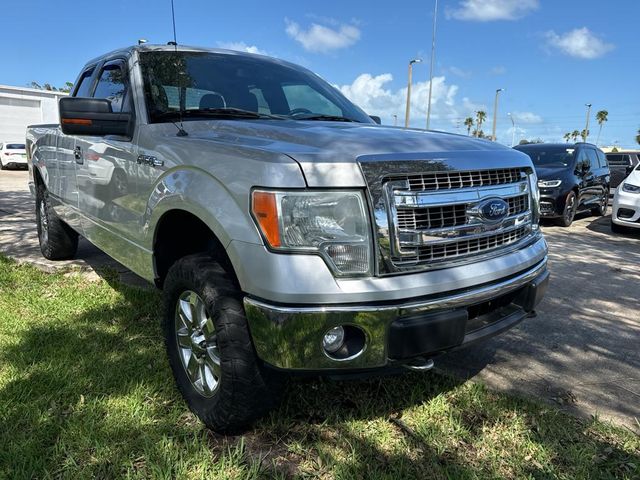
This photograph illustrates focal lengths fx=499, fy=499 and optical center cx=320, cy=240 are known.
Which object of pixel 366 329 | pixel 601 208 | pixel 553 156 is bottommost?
pixel 601 208

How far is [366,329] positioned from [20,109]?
1496 inches

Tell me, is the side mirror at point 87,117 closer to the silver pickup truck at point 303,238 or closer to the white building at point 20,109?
the silver pickup truck at point 303,238

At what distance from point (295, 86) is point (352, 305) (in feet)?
7.25

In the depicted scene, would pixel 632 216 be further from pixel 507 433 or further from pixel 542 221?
pixel 507 433

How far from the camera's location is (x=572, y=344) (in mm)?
3541

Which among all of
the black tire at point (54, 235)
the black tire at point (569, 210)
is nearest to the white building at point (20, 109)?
the black tire at point (54, 235)

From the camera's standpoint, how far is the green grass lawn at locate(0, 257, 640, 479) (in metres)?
2.15

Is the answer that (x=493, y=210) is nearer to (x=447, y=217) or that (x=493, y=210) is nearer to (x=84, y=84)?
(x=447, y=217)

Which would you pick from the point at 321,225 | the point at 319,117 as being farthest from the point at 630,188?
the point at 321,225

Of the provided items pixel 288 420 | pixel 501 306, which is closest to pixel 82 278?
pixel 288 420

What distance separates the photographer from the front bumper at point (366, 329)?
190cm

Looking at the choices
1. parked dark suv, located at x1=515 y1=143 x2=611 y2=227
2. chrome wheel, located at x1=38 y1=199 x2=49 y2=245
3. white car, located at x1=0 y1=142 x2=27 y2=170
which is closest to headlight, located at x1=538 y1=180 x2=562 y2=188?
parked dark suv, located at x1=515 y1=143 x2=611 y2=227

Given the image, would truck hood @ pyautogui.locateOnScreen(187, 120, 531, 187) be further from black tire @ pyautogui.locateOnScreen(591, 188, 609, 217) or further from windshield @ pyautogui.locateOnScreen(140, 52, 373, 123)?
black tire @ pyautogui.locateOnScreen(591, 188, 609, 217)

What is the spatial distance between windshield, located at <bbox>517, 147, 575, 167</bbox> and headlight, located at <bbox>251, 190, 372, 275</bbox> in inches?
355
